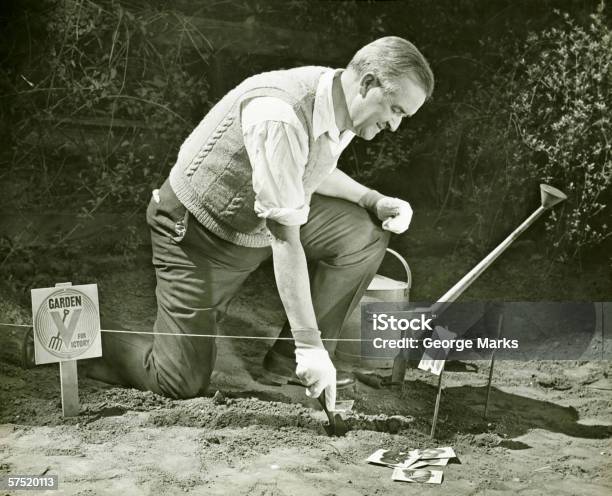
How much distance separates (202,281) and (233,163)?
548mm

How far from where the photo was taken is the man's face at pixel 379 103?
267cm

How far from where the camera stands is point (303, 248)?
305cm

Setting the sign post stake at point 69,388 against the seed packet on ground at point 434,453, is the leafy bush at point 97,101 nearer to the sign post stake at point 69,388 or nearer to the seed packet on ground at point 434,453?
the sign post stake at point 69,388

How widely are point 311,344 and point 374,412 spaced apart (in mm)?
550

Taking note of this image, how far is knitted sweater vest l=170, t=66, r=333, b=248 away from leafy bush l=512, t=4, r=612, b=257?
3.89ft

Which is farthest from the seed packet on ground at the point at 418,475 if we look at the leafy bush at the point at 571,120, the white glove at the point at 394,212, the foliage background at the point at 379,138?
the leafy bush at the point at 571,120

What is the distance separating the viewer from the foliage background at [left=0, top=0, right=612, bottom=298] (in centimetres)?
296

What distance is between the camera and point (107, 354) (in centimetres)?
309

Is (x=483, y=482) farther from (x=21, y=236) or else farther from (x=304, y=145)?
(x=21, y=236)

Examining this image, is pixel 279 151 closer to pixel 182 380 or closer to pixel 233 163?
pixel 233 163

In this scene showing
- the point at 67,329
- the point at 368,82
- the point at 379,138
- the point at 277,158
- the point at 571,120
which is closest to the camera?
the point at 277,158

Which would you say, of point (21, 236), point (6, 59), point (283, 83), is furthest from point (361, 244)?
point (6, 59)

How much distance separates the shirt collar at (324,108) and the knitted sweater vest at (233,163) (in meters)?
0.02

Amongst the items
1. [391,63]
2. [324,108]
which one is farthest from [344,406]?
[391,63]
